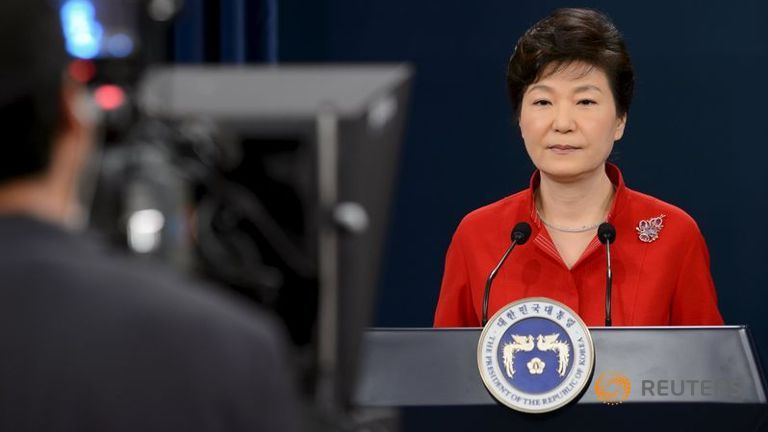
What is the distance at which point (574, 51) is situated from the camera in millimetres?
2480

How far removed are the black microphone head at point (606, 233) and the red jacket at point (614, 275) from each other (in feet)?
0.40

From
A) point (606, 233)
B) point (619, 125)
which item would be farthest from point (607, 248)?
point (619, 125)

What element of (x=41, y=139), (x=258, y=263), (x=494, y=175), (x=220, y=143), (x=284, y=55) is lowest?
(x=494, y=175)

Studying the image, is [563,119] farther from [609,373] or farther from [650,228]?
[609,373]

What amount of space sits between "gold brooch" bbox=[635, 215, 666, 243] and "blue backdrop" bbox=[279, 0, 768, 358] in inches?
46.9

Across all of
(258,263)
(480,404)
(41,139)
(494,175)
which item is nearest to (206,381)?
(41,139)

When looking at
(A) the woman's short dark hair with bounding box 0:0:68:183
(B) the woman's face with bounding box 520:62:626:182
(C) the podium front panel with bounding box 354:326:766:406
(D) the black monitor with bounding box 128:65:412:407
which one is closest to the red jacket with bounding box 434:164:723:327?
(B) the woman's face with bounding box 520:62:626:182

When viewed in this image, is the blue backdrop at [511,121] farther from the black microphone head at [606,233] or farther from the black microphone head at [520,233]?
the black microphone head at [520,233]

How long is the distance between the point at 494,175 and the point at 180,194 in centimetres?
267

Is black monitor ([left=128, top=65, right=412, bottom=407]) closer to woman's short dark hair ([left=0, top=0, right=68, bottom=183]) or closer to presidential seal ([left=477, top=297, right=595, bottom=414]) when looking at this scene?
woman's short dark hair ([left=0, top=0, right=68, bottom=183])

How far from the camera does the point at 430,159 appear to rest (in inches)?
155

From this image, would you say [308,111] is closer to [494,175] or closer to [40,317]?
[40,317]

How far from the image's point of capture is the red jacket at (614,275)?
237 centimetres

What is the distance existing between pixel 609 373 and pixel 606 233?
0.43 metres
